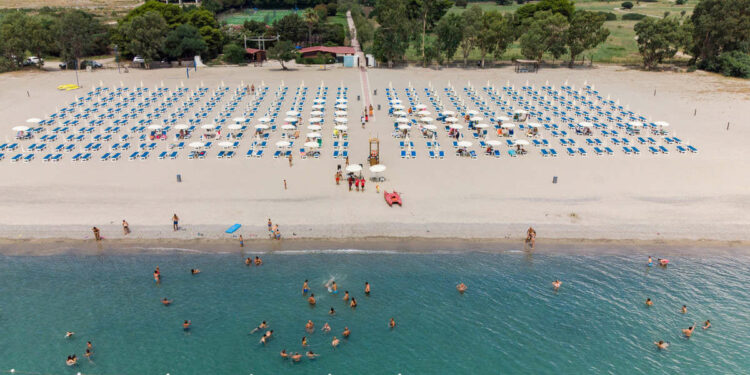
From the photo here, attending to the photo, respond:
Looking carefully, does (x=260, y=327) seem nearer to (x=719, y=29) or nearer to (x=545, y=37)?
(x=545, y=37)

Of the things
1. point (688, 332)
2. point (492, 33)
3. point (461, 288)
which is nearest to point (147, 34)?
point (492, 33)

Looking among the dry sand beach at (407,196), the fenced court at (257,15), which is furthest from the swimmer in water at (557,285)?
the fenced court at (257,15)

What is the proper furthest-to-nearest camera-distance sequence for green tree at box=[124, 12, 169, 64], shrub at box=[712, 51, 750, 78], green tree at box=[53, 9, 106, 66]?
1. green tree at box=[53, 9, 106, 66]
2. green tree at box=[124, 12, 169, 64]
3. shrub at box=[712, 51, 750, 78]

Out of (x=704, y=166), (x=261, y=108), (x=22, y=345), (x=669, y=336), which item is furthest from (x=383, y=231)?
(x=261, y=108)

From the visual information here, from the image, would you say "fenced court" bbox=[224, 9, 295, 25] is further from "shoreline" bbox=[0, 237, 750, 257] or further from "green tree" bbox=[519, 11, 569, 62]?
"shoreline" bbox=[0, 237, 750, 257]

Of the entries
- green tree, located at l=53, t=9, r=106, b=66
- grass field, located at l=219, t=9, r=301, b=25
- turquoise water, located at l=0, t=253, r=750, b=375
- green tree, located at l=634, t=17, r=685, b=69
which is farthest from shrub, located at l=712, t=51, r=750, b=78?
grass field, located at l=219, t=9, r=301, b=25

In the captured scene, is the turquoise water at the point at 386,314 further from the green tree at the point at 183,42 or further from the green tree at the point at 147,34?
the green tree at the point at 183,42
